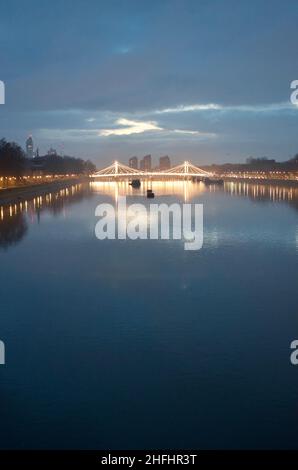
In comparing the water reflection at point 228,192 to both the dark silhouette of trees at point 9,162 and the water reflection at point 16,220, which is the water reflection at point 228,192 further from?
the water reflection at point 16,220

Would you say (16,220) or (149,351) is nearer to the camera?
(149,351)

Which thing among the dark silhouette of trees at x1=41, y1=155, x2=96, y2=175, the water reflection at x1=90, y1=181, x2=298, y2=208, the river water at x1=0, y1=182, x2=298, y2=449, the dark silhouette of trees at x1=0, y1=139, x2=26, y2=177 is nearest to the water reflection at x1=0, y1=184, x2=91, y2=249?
the river water at x1=0, y1=182, x2=298, y2=449

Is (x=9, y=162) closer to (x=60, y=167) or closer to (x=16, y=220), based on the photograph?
(x=16, y=220)

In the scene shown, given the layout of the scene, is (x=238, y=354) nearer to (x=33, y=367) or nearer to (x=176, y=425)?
(x=176, y=425)

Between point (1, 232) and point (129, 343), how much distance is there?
7.74 m

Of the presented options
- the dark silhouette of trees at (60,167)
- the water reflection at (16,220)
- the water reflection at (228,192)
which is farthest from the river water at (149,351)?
the dark silhouette of trees at (60,167)

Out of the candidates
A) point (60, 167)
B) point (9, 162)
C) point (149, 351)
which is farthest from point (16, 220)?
point (60, 167)

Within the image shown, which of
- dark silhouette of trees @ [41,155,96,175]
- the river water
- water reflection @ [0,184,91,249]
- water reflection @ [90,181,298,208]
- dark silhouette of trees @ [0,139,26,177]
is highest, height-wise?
dark silhouette of trees @ [41,155,96,175]

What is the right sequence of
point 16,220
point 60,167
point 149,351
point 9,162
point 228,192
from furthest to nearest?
point 60,167 → point 228,192 → point 9,162 → point 16,220 → point 149,351

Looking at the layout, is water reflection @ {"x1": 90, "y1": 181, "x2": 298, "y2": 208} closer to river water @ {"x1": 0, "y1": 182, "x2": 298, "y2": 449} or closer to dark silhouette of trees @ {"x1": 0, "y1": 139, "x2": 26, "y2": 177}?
dark silhouette of trees @ {"x1": 0, "y1": 139, "x2": 26, "y2": 177}

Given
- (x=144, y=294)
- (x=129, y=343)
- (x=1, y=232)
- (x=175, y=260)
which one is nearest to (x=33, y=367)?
(x=129, y=343)

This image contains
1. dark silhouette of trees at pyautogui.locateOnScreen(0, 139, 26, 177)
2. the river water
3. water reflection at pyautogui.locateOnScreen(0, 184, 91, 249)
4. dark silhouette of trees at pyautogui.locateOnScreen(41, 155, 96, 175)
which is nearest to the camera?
the river water

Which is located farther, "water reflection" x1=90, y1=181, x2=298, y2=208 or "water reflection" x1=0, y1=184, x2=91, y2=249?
"water reflection" x1=90, y1=181, x2=298, y2=208

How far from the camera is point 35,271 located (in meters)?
7.49
